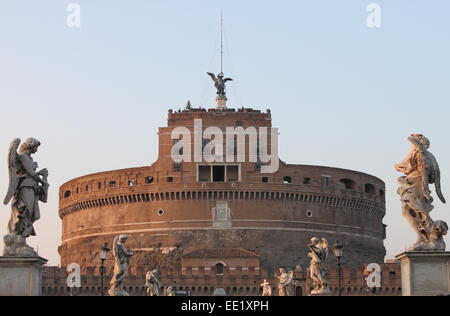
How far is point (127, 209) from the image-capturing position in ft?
273

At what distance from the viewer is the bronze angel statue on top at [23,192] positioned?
16.3 m

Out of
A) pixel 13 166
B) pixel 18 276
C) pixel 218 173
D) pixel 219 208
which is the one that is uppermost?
pixel 218 173

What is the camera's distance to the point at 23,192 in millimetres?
16484

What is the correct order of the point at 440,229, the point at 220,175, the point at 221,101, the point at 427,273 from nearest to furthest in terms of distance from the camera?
the point at 427,273, the point at 440,229, the point at 220,175, the point at 221,101

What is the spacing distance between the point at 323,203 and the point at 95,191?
18.2 m

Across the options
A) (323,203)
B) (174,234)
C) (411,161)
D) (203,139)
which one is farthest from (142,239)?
(411,161)

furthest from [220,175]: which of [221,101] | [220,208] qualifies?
[221,101]

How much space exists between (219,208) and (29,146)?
211 feet

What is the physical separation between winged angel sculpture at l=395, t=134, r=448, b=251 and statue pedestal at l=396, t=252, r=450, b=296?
0.24 meters

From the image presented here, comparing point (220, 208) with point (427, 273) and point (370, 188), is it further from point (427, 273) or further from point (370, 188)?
point (427, 273)

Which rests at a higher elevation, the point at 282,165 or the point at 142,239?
the point at 282,165

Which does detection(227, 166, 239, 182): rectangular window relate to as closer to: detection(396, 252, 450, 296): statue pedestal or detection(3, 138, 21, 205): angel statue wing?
detection(3, 138, 21, 205): angel statue wing
